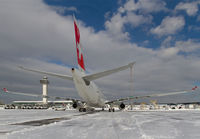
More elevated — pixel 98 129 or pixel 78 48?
pixel 78 48

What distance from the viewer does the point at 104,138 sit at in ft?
20.2

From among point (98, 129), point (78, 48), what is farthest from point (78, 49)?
point (98, 129)

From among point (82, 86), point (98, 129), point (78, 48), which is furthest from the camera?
point (78, 48)

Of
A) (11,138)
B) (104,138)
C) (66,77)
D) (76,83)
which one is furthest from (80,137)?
(76,83)

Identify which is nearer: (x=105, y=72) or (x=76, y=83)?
(x=105, y=72)

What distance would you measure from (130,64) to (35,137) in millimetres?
9333

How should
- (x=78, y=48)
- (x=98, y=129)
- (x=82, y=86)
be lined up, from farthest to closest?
(x=78, y=48)
(x=82, y=86)
(x=98, y=129)

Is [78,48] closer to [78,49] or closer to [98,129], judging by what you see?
[78,49]

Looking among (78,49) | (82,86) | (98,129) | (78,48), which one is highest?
(78,48)

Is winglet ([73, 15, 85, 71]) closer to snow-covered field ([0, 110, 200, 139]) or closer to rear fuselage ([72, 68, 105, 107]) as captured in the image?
rear fuselage ([72, 68, 105, 107])

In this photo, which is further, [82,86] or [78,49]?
[78,49]

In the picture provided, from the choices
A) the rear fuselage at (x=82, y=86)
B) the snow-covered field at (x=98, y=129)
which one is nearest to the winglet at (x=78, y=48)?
the rear fuselage at (x=82, y=86)

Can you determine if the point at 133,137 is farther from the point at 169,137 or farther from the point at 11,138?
the point at 11,138

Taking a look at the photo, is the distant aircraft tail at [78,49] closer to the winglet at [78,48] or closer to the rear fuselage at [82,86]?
the winglet at [78,48]
